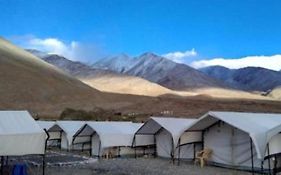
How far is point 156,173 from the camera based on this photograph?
18.4m

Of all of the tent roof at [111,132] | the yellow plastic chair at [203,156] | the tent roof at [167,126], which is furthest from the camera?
the tent roof at [111,132]

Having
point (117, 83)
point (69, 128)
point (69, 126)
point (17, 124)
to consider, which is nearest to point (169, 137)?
point (69, 128)

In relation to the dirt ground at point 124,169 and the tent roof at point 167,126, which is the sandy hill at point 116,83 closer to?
the tent roof at point 167,126

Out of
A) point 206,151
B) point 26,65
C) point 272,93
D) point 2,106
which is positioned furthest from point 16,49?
point 206,151

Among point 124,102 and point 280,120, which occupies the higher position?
point 124,102

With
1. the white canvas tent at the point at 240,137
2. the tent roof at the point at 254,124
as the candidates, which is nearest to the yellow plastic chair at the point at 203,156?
the white canvas tent at the point at 240,137

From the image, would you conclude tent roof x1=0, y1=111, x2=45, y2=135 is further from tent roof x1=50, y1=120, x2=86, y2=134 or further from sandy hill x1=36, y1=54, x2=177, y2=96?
sandy hill x1=36, y1=54, x2=177, y2=96

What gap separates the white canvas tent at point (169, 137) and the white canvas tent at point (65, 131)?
644cm

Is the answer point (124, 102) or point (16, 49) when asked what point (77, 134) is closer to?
point (124, 102)

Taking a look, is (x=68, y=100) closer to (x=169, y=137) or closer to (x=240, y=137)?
(x=169, y=137)

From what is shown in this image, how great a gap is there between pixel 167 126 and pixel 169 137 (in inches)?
53.4

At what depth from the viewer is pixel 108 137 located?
27281mm

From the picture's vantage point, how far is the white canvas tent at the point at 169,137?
2395cm

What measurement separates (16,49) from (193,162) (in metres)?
131
